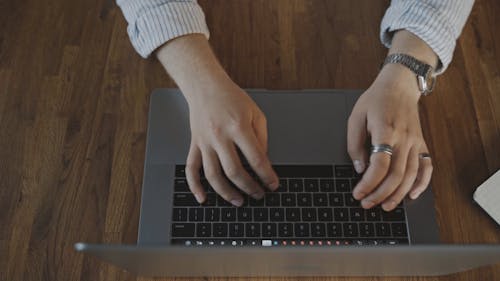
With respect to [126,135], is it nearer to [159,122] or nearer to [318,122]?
[159,122]

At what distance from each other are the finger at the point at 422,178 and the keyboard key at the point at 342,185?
0.10 meters

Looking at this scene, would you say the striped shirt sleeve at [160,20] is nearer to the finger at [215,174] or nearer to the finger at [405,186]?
the finger at [215,174]

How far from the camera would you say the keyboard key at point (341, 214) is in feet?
2.22

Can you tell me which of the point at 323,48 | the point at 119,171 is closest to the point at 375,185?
→ the point at 323,48

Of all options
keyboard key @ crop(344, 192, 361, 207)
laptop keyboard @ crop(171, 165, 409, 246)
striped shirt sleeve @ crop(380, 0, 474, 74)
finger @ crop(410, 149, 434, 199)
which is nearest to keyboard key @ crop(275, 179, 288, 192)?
laptop keyboard @ crop(171, 165, 409, 246)

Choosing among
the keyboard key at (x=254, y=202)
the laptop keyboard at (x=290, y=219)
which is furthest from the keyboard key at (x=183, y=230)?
the keyboard key at (x=254, y=202)

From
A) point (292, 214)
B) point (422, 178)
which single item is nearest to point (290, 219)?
point (292, 214)

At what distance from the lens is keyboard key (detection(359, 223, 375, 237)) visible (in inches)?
26.2

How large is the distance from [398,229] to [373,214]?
0.05 metres

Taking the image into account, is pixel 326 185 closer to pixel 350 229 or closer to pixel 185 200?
pixel 350 229

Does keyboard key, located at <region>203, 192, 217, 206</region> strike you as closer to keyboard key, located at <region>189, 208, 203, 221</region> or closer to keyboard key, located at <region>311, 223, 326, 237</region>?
keyboard key, located at <region>189, 208, 203, 221</region>

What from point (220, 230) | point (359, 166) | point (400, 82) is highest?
point (400, 82)

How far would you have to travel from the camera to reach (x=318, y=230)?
669mm

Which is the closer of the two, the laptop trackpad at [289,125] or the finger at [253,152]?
the finger at [253,152]
